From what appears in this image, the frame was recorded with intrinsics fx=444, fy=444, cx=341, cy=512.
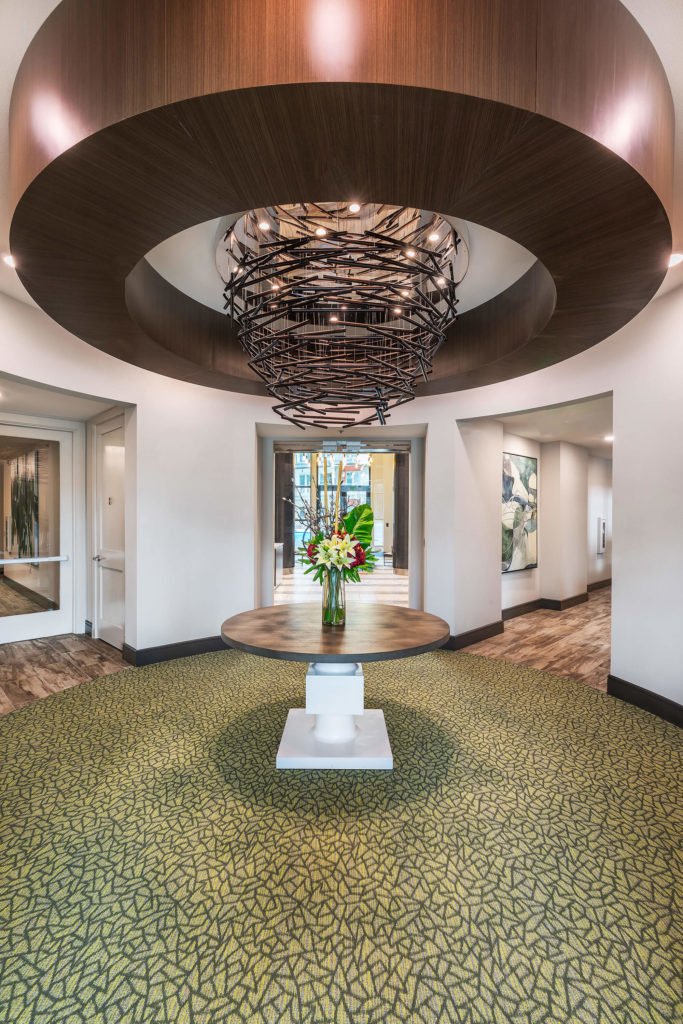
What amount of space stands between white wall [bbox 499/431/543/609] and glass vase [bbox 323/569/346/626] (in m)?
4.10

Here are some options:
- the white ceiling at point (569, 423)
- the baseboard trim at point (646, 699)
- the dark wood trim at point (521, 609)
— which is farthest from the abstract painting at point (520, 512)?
the baseboard trim at point (646, 699)

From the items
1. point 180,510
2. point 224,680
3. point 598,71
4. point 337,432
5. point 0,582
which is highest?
point 598,71

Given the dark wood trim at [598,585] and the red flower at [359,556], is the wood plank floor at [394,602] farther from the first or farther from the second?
the red flower at [359,556]

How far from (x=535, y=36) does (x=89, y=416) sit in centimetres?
551

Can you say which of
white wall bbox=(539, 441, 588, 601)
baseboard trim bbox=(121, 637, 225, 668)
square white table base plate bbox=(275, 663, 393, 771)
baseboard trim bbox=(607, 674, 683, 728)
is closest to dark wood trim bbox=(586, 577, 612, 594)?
white wall bbox=(539, 441, 588, 601)

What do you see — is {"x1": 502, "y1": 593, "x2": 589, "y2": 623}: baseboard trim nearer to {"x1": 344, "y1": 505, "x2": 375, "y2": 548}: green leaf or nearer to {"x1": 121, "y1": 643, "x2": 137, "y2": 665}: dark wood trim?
{"x1": 344, "y1": 505, "x2": 375, "y2": 548}: green leaf

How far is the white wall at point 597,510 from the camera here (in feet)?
26.4

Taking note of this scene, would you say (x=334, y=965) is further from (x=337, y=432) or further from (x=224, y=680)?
(x=337, y=432)

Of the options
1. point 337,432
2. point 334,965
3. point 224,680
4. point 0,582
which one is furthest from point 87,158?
point 0,582

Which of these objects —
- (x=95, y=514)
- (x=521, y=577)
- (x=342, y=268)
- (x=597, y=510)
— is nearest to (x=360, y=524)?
(x=342, y=268)

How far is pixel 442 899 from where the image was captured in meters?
1.79

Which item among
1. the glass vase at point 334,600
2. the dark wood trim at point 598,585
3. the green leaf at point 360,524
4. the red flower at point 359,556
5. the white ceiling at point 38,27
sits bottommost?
the dark wood trim at point 598,585

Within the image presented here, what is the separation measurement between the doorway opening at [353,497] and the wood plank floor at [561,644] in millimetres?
1415

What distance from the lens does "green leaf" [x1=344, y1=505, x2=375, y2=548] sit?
3027 millimetres
